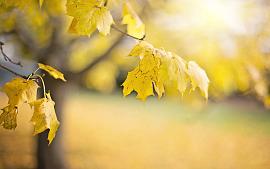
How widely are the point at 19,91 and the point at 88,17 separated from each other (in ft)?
1.30

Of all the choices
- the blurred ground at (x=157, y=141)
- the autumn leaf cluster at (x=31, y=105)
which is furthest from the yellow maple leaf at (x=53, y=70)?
the blurred ground at (x=157, y=141)

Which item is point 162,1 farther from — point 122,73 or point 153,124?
point 122,73

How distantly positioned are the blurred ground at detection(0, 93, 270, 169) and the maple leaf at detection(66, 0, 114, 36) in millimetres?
3387

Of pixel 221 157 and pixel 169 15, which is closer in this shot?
pixel 169 15

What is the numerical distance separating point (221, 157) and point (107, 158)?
2480 mm

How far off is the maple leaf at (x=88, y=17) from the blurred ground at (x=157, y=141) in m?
3.39

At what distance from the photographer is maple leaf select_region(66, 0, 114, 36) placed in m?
1.51

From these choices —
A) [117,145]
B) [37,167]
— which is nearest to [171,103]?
[117,145]

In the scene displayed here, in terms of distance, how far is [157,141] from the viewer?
964cm

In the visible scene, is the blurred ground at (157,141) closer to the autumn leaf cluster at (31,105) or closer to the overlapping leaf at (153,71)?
the overlapping leaf at (153,71)

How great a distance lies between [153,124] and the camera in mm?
13062

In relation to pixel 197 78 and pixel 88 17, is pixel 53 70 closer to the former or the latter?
pixel 88 17

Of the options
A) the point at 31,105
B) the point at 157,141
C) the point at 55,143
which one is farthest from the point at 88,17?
the point at 157,141

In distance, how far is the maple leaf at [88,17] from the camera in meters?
1.51
